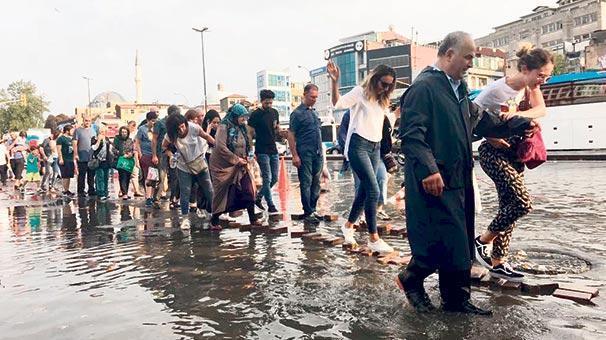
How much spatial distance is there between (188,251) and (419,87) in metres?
3.43

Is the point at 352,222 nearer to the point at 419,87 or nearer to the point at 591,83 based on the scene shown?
the point at 419,87

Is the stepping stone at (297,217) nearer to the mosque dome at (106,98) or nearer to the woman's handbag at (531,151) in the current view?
the woman's handbag at (531,151)

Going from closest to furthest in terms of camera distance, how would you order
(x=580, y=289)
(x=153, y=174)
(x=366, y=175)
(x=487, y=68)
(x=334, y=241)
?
(x=580, y=289), (x=366, y=175), (x=334, y=241), (x=153, y=174), (x=487, y=68)

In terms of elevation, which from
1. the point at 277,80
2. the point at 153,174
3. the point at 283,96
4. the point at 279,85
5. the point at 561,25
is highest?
the point at 561,25

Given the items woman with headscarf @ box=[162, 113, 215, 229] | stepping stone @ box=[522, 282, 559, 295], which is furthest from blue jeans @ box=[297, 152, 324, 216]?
stepping stone @ box=[522, 282, 559, 295]

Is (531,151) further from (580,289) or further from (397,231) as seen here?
(397,231)

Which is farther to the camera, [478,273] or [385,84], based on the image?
[385,84]

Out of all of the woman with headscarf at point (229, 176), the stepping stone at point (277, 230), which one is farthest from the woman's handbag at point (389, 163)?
the woman with headscarf at point (229, 176)

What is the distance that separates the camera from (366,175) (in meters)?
5.31

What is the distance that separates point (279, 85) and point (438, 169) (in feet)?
374

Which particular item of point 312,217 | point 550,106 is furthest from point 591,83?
point 312,217

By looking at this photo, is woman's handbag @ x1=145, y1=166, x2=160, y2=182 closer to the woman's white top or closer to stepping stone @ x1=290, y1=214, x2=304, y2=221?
stepping stone @ x1=290, y1=214, x2=304, y2=221

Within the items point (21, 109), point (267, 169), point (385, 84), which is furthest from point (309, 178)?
point (21, 109)

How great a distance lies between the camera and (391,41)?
82.4m
